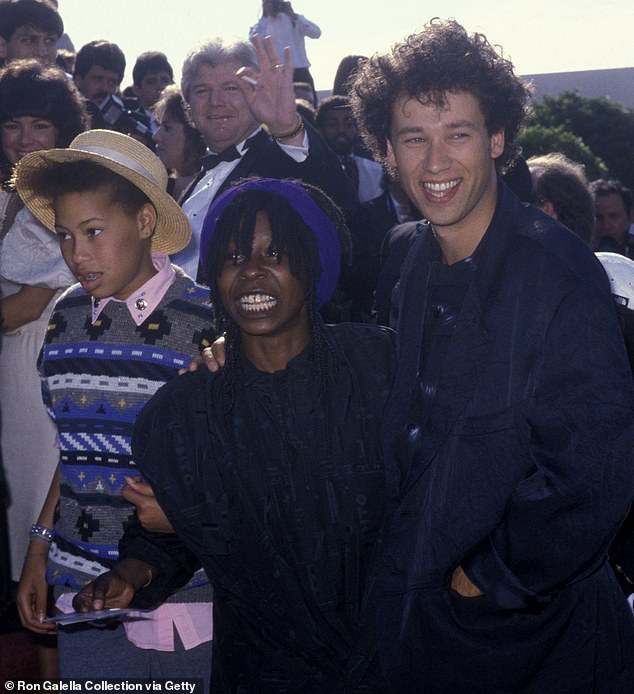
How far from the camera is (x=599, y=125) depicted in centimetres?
3388

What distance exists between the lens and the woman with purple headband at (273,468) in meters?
2.63

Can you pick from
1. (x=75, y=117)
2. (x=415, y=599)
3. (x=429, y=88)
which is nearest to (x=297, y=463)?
(x=415, y=599)

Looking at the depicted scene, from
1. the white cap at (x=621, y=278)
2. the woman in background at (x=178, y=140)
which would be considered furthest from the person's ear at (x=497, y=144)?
the woman in background at (x=178, y=140)

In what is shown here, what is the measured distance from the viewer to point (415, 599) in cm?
253

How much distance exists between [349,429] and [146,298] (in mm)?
848

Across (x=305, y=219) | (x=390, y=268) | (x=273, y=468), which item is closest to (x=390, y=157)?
(x=305, y=219)

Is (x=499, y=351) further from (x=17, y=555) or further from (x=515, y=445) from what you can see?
(x=17, y=555)

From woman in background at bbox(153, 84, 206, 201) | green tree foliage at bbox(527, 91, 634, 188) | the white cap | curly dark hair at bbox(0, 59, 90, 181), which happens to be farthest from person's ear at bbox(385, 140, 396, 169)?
green tree foliage at bbox(527, 91, 634, 188)

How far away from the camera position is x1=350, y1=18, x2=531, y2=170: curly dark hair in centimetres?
285

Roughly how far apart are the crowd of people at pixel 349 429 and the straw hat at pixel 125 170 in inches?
0.4

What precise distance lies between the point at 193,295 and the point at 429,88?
961mm

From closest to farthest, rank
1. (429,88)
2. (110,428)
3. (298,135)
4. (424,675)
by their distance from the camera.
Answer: (424,675)
(429,88)
(110,428)
(298,135)

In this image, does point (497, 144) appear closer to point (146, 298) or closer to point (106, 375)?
point (146, 298)

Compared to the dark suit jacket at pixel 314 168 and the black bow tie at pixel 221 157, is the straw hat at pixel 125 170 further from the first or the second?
the black bow tie at pixel 221 157
